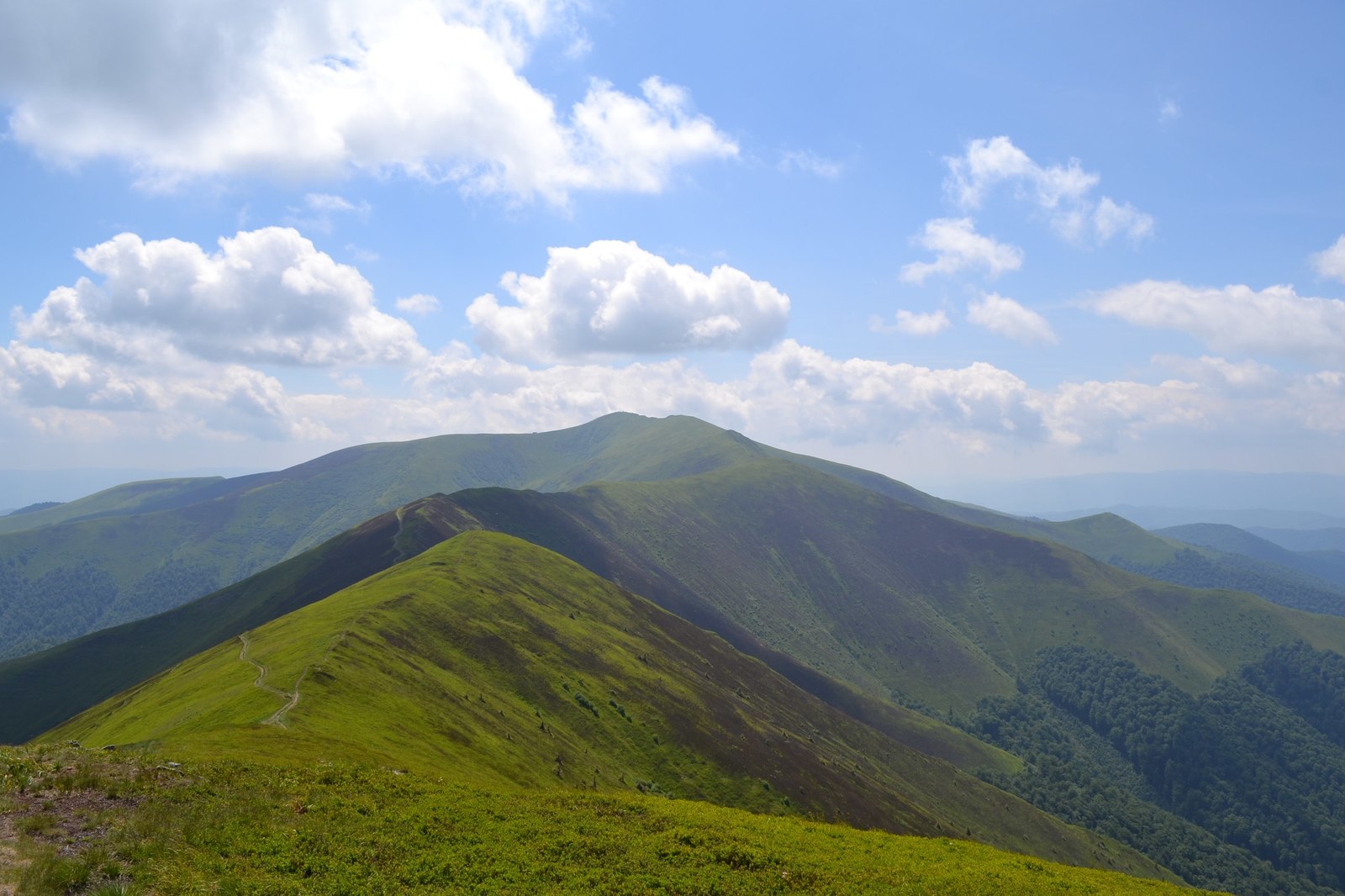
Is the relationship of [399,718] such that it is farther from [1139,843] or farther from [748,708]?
[1139,843]

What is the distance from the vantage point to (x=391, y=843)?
30156 millimetres

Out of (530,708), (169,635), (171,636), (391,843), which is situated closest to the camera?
(391,843)

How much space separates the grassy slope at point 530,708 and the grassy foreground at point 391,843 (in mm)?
7343

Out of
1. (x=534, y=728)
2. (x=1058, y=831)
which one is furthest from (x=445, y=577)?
(x=1058, y=831)

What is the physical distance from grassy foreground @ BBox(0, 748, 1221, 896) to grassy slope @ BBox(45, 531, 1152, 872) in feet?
24.1

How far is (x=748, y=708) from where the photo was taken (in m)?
128

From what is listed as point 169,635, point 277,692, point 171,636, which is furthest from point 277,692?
point 169,635

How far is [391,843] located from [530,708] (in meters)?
54.3

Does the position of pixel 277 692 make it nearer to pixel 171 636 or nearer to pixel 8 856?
pixel 8 856

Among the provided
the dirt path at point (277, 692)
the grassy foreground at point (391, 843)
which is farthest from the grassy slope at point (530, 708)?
the grassy foreground at point (391, 843)

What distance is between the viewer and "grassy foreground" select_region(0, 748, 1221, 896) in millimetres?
25781

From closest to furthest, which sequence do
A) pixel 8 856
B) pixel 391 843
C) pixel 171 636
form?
pixel 8 856, pixel 391 843, pixel 171 636

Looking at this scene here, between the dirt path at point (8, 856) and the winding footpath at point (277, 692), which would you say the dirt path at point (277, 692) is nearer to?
the winding footpath at point (277, 692)

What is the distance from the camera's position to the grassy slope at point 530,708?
54.6m
